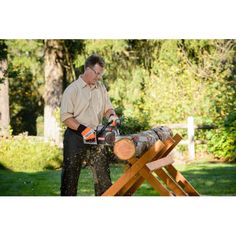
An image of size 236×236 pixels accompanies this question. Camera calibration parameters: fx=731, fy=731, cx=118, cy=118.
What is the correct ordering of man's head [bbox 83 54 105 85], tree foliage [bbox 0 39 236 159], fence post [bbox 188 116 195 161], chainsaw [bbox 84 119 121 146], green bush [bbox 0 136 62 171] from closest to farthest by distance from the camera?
1. chainsaw [bbox 84 119 121 146]
2. man's head [bbox 83 54 105 85]
3. green bush [bbox 0 136 62 171]
4. fence post [bbox 188 116 195 161]
5. tree foliage [bbox 0 39 236 159]

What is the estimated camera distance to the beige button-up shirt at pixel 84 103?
20.9ft

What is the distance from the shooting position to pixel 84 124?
644cm

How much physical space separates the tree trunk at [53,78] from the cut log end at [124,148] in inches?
144

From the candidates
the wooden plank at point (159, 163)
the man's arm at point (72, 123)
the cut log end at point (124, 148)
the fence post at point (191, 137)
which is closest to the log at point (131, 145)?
the cut log end at point (124, 148)

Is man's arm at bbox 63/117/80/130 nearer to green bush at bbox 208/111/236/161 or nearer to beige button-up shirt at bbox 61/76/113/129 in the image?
beige button-up shirt at bbox 61/76/113/129

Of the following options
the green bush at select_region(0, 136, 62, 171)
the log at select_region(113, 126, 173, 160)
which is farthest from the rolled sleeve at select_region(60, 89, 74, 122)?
the green bush at select_region(0, 136, 62, 171)

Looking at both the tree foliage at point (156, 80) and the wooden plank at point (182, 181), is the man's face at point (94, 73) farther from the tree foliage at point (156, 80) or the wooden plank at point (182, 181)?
the tree foliage at point (156, 80)

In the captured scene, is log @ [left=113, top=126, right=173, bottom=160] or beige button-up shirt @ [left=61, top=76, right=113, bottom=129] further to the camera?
beige button-up shirt @ [left=61, top=76, right=113, bottom=129]

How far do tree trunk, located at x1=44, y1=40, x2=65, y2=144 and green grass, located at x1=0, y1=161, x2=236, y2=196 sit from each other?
6.35ft

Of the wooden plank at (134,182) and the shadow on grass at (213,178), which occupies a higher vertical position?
the wooden plank at (134,182)

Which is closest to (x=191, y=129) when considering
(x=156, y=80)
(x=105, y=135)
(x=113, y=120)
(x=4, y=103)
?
(x=156, y=80)

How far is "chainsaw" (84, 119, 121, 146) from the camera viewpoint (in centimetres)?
610

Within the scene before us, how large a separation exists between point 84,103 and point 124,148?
799mm
